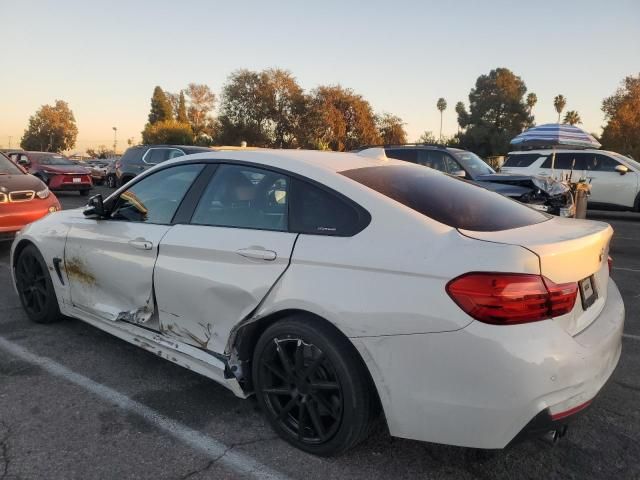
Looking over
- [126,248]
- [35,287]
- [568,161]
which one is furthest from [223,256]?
[568,161]

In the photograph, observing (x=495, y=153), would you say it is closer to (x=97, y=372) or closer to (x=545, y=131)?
(x=545, y=131)

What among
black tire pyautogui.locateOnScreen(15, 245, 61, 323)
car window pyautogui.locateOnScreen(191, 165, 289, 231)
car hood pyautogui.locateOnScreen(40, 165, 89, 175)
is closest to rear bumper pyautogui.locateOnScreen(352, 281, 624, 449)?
car window pyautogui.locateOnScreen(191, 165, 289, 231)

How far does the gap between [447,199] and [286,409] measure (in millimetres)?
1378

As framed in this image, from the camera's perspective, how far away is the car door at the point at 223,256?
2713mm

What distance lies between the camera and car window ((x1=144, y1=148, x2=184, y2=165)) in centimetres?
1419

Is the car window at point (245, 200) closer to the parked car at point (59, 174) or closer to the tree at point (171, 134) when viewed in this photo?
the parked car at point (59, 174)

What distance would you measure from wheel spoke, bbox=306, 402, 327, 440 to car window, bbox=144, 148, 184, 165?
1225cm

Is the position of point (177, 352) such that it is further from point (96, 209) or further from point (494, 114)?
point (494, 114)

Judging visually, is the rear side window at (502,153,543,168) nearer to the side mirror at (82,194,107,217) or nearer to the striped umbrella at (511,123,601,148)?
the striped umbrella at (511,123,601,148)

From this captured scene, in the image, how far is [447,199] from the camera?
2.78m

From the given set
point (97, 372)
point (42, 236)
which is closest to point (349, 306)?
point (97, 372)

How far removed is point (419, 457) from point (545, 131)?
1214 centimetres

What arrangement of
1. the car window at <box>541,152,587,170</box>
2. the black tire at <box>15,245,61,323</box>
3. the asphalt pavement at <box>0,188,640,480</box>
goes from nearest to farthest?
the asphalt pavement at <box>0,188,640,480</box> < the black tire at <box>15,245,61,323</box> < the car window at <box>541,152,587,170</box>

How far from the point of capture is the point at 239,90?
159 ft
